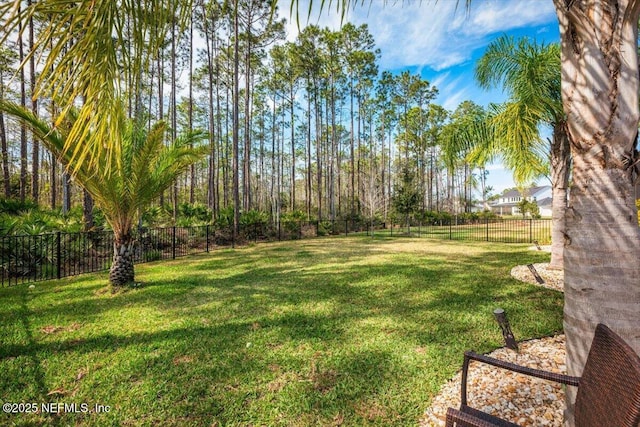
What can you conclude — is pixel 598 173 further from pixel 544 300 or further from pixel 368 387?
pixel 544 300

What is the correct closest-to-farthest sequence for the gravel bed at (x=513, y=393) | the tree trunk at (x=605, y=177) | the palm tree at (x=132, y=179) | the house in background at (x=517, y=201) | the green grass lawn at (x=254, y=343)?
the tree trunk at (x=605, y=177) < the gravel bed at (x=513, y=393) < the green grass lawn at (x=254, y=343) < the palm tree at (x=132, y=179) < the house in background at (x=517, y=201)

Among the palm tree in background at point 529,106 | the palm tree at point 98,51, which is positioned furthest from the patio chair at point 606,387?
the palm tree in background at point 529,106

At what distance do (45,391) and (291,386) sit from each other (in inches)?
88.5

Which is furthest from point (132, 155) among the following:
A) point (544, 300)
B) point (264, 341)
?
point (544, 300)

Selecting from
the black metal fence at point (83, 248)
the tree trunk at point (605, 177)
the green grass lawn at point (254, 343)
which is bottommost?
the green grass lawn at point (254, 343)

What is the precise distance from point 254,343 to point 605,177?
3.50 m

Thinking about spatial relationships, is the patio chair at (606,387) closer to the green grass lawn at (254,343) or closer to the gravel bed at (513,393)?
the gravel bed at (513,393)

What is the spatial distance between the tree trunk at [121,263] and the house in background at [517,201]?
57.1 meters

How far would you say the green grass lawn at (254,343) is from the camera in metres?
2.30

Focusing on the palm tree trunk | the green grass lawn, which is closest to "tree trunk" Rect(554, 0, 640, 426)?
the green grass lawn

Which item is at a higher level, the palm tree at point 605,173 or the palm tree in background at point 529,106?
the palm tree in background at point 529,106

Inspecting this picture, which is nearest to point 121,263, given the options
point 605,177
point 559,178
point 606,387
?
point 606,387

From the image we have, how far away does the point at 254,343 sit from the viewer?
335 centimetres

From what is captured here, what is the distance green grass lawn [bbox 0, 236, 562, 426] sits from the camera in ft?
7.54
